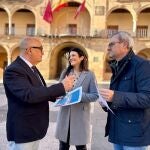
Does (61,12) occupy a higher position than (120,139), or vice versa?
(61,12)

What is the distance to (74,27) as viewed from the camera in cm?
3631

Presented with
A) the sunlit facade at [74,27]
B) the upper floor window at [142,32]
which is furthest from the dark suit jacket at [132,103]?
the upper floor window at [142,32]

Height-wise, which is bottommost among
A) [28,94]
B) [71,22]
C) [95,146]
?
[95,146]

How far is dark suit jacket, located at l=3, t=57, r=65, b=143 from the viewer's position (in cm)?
366

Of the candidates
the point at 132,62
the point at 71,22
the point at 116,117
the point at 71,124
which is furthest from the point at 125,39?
the point at 71,22

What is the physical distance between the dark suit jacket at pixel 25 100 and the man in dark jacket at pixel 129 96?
642mm

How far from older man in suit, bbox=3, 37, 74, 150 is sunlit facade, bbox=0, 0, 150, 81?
2936 centimetres

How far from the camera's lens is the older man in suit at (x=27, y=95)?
12.1ft

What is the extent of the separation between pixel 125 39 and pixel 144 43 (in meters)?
30.2

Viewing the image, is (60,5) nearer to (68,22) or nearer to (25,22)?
(68,22)

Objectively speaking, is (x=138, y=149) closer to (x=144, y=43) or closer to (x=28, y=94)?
(x=28, y=94)

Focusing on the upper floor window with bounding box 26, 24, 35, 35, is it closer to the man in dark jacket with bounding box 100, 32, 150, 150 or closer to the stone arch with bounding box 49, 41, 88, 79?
the stone arch with bounding box 49, 41, 88, 79

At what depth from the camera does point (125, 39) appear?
373 cm

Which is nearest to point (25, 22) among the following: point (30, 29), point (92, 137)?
point (30, 29)
